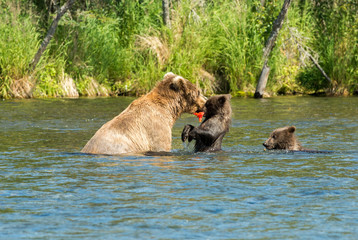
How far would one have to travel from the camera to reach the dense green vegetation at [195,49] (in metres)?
24.0

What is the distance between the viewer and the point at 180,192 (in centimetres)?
672

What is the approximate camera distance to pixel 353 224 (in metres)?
5.46

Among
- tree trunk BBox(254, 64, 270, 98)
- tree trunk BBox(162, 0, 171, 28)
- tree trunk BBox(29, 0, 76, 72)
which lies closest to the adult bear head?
tree trunk BBox(29, 0, 76, 72)

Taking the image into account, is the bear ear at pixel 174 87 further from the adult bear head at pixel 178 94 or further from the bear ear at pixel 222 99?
the bear ear at pixel 222 99

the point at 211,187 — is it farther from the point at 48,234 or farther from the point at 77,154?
the point at 77,154

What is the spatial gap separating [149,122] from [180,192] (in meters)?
2.62

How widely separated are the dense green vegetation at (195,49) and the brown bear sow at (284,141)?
14.0 m

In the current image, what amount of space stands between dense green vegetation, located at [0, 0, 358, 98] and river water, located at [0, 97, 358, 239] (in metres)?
12.0

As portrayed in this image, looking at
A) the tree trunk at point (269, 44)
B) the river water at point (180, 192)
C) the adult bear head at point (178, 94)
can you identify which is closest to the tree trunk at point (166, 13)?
the tree trunk at point (269, 44)

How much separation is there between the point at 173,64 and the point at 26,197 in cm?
1812

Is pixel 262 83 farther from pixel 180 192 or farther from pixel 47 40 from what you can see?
pixel 180 192

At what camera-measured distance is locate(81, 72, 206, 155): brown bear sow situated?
29.0 feet

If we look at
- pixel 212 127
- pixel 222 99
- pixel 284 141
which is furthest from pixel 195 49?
pixel 212 127

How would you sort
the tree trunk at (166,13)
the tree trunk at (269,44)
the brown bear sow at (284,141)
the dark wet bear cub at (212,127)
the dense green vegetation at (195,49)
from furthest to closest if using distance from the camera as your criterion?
1. the tree trunk at (166,13)
2. the dense green vegetation at (195,49)
3. the tree trunk at (269,44)
4. the brown bear sow at (284,141)
5. the dark wet bear cub at (212,127)
